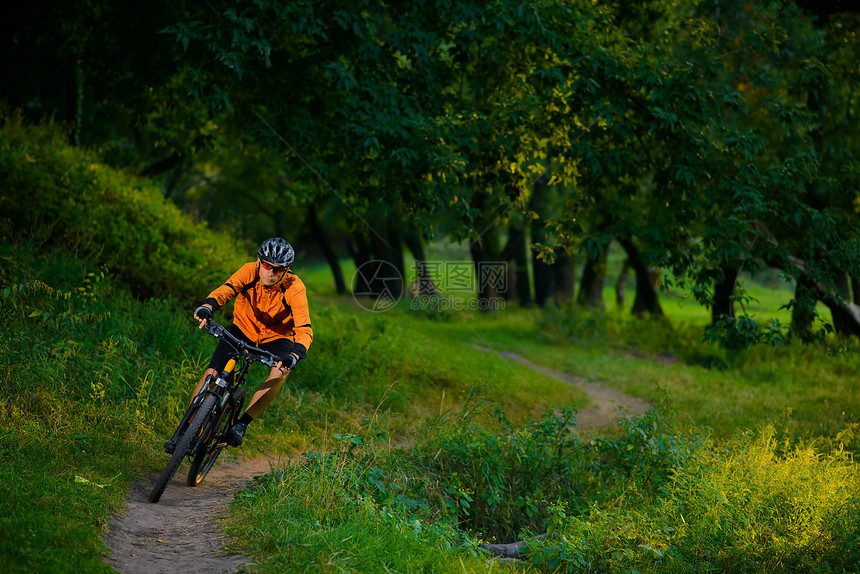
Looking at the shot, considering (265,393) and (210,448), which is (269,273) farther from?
(210,448)

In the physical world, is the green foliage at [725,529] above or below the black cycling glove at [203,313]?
below

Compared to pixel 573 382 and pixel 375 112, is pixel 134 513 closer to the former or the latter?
pixel 375 112

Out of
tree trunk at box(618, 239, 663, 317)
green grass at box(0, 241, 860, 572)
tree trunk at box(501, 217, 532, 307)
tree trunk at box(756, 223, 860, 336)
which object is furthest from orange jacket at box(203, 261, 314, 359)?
tree trunk at box(501, 217, 532, 307)

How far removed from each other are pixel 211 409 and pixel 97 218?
5970 mm

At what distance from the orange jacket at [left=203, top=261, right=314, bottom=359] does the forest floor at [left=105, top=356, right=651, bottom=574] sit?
1.41m

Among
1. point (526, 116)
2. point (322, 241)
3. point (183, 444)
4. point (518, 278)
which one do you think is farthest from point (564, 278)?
point (183, 444)


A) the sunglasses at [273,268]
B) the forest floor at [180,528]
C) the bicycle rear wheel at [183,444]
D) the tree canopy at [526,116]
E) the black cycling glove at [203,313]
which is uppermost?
the tree canopy at [526,116]

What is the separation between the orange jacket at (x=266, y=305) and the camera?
5.96 m

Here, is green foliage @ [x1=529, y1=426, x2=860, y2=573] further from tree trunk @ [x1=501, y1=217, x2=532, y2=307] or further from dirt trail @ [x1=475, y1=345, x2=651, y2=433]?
tree trunk @ [x1=501, y1=217, x2=532, y2=307]

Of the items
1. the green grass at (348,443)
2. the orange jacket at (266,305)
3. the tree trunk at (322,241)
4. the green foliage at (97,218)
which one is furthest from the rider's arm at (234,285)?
the tree trunk at (322,241)

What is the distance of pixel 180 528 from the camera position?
5.15 metres

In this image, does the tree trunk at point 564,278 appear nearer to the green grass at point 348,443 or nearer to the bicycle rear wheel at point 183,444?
the green grass at point 348,443

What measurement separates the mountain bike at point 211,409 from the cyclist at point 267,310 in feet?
0.35

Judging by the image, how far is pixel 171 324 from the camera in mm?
9102
